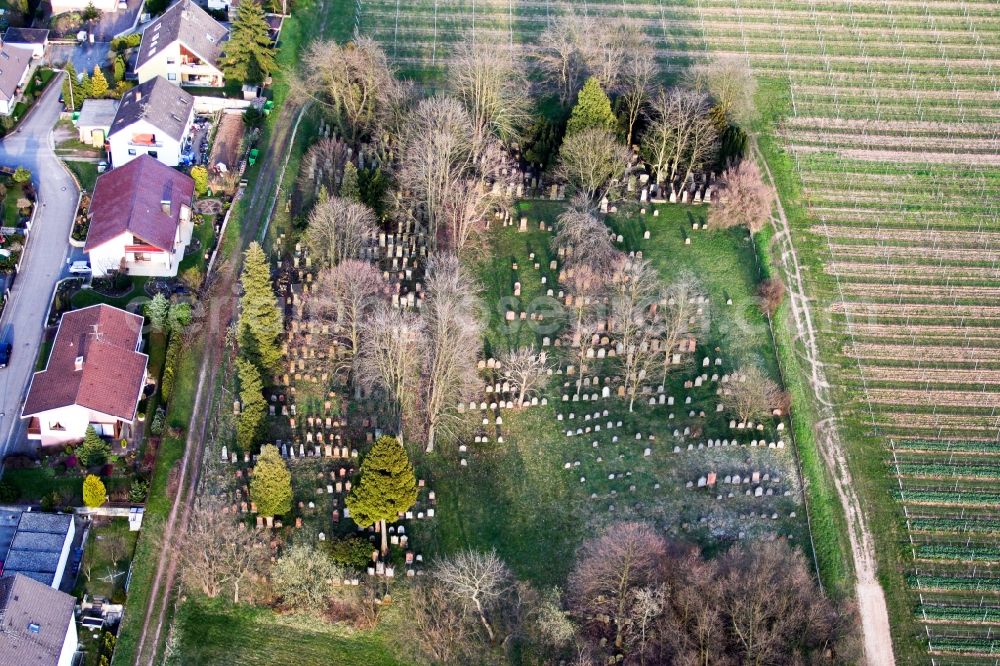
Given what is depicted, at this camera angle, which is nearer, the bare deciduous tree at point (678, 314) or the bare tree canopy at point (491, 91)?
the bare deciduous tree at point (678, 314)

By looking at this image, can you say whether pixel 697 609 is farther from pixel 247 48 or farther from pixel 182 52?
pixel 182 52

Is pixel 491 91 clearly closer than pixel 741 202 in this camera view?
No

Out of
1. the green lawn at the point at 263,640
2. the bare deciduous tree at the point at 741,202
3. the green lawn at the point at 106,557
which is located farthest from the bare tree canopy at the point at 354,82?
the green lawn at the point at 263,640

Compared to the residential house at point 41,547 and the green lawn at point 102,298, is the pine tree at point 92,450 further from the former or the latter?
the green lawn at point 102,298

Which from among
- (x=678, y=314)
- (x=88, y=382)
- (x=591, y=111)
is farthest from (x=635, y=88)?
(x=88, y=382)

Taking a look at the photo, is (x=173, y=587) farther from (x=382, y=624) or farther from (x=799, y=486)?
(x=799, y=486)

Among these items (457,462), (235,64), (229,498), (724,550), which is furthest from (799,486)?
(235,64)
